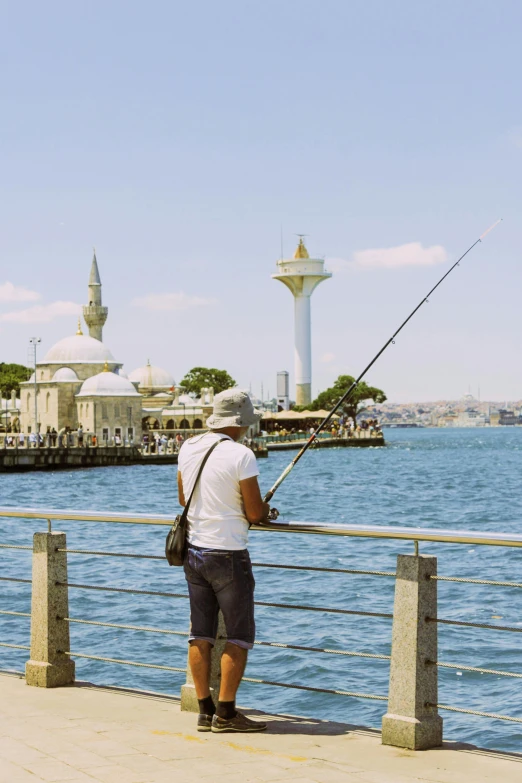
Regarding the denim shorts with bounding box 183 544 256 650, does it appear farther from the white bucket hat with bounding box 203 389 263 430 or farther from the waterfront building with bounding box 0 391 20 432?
the waterfront building with bounding box 0 391 20 432

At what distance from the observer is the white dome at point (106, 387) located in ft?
309

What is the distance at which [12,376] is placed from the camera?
12862 centimetres

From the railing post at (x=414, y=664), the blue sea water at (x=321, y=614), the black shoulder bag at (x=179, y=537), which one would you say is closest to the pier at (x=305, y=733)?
the railing post at (x=414, y=664)

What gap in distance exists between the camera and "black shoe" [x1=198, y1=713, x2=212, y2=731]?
5184 millimetres

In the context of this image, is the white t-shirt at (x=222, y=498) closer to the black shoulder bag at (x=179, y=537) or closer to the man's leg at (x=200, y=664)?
the black shoulder bag at (x=179, y=537)

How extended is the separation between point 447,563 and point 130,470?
54.7 meters

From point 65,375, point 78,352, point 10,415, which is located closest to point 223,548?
point 65,375

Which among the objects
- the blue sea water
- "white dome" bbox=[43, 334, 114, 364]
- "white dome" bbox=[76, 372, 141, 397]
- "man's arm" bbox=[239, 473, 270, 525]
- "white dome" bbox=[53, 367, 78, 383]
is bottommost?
the blue sea water

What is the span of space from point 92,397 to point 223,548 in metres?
89.5

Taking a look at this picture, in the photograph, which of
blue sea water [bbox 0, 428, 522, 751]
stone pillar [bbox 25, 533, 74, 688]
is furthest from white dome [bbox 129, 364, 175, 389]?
stone pillar [bbox 25, 533, 74, 688]

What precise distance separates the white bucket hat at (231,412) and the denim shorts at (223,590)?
58cm

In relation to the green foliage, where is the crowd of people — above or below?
below

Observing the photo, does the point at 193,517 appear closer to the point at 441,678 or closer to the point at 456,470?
the point at 441,678

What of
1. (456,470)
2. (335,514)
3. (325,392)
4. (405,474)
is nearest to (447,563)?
→ (335,514)
